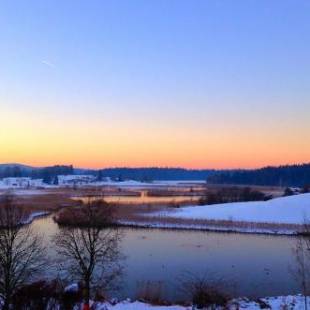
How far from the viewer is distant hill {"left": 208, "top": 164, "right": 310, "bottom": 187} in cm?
13725

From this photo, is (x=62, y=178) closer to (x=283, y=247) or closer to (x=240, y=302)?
(x=283, y=247)

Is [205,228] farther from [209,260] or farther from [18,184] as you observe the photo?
[18,184]

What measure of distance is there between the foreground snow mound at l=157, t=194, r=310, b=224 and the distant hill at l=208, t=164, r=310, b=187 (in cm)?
7194

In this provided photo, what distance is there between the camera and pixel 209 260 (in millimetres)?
26578

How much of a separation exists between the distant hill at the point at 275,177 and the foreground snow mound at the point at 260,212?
7194 centimetres

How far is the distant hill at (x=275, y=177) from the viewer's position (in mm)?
137250

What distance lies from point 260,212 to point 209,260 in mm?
29088

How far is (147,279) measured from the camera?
21766 millimetres

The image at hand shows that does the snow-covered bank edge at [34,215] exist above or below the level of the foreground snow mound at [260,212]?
below

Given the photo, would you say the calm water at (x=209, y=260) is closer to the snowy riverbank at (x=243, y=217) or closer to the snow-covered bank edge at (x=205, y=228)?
the snow-covered bank edge at (x=205, y=228)

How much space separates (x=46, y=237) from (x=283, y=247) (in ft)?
53.1

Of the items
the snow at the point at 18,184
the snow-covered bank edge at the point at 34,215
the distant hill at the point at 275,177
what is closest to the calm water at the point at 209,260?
the snow-covered bank edge at the point at 34,215

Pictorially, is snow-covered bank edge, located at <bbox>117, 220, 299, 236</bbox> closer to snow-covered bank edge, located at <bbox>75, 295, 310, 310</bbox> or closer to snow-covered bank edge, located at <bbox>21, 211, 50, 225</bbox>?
snow-covered bank edge, located at <bbox>21, 211, 50, 225</bbox>

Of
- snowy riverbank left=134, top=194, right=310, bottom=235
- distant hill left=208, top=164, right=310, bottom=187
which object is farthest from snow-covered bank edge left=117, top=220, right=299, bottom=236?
distant hill left=208, top=164, right=310, bottom=187
